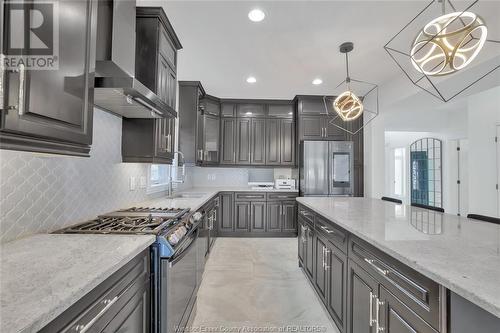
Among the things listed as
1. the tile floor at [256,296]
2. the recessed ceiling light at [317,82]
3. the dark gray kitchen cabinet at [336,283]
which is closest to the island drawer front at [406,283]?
the dark gray kitchen cabinet at [336,283]

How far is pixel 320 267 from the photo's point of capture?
2148 mm

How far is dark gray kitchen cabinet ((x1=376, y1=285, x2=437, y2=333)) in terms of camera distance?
959 millimetres

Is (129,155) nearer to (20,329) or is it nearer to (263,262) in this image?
(20,329)

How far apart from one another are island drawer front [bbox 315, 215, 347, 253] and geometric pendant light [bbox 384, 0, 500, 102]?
41.9 inches

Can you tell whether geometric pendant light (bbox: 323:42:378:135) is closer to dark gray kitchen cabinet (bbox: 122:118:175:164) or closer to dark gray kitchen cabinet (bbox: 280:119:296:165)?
dark gray kitchen cabinet (bbox: 280:119:296:165)

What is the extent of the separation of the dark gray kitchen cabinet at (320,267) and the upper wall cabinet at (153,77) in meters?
1.70

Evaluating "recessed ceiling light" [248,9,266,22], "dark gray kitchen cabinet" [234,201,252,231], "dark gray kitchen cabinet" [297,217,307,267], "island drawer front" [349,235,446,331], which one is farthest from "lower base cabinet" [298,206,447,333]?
"dark gray kitchen cabinet" [234,201,252,231]

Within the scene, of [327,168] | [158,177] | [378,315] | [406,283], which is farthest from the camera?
[327,168]

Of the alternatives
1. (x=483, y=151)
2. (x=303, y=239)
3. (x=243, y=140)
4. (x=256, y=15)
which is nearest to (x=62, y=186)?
(x=256, y=15)

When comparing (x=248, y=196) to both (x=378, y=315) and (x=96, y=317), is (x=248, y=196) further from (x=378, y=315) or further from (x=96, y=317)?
(x=96, y=317)

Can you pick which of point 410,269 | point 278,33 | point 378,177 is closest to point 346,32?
point 278,33

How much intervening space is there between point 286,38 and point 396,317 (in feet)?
8.50

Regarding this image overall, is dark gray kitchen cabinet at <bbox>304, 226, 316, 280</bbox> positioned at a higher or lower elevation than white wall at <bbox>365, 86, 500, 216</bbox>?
lower

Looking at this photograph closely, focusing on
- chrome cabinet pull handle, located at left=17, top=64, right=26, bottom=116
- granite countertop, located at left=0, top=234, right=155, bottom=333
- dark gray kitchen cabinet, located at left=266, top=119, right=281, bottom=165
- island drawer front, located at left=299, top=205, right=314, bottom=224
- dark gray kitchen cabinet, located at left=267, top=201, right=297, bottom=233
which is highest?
dark gray kitchen cabinet, located at left=266, top=119, right=281, bottom=165
